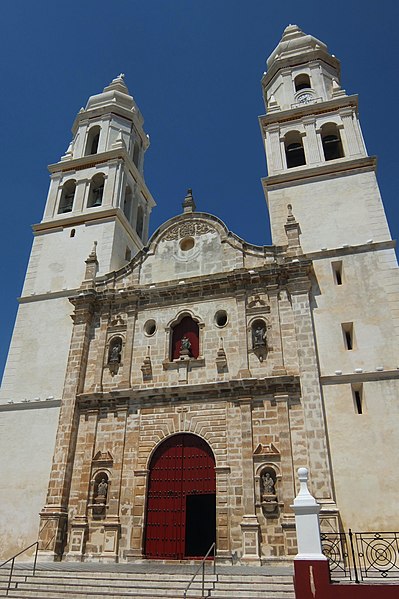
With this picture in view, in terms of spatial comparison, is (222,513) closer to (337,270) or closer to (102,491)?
(102,491)

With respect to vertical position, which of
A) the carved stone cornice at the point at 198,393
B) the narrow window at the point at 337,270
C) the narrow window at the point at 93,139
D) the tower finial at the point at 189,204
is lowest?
the carved stone cornice at the point at 198,393

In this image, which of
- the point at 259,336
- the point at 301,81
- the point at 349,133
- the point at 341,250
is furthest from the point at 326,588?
the point at 301,81

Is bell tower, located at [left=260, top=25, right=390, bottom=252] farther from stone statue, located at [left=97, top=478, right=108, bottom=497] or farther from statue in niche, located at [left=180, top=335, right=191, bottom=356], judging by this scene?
stone statue, located at [left=97, top=478, right=108, bottom=497]

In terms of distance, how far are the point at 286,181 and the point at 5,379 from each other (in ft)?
46.9

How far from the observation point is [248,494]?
14148mm

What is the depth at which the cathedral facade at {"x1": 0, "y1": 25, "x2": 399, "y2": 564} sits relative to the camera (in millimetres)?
14141

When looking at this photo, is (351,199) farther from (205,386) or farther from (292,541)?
(292,541)

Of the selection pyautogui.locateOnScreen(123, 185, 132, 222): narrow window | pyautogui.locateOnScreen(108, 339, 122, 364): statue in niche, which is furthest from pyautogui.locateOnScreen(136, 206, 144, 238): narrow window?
pyautogui.locateOnScreen(108, 339, 122, 364): statue in niche

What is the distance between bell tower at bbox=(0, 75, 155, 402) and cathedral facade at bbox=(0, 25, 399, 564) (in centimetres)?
10

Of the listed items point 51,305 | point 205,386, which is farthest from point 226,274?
point 51,305

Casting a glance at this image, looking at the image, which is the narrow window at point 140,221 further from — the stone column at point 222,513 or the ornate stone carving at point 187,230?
the stone column at point 222,513

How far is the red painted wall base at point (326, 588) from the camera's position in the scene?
8258mm

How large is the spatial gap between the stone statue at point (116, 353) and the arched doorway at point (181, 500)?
3779mm

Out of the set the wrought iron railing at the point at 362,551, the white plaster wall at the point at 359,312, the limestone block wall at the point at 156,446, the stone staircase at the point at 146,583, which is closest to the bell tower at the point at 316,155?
the white plaster wall at the point at 359,312
